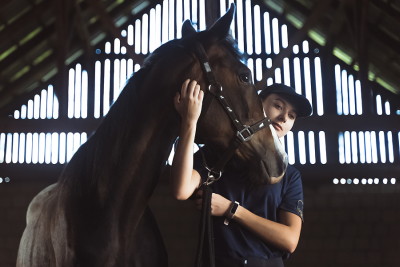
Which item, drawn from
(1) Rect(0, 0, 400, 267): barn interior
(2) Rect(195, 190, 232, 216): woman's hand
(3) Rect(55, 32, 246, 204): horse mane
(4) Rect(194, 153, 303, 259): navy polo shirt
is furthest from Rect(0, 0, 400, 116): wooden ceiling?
(2) Rect(195, 190, 232, 216): woman's hand

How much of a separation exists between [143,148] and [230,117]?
11.1 inches

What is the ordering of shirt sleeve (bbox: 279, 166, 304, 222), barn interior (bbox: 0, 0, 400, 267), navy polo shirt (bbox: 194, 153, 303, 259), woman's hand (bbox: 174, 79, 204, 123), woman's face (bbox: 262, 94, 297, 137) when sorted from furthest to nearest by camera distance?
barn interior (bbox: 0, 0, 400, 267) < woman's face (bbox: 262, 94, 297, 137) < shirt sleeve (bbox: 279, 166, 304, 222) < navy polo shirt (bbox: 194, 153, 303, 259) < woman's hand (bbox: 174, 79, 204, 123)

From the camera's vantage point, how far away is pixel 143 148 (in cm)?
159

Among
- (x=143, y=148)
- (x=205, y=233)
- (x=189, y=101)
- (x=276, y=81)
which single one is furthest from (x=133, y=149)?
(x=276, y=81)

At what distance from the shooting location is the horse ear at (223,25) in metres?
1.64

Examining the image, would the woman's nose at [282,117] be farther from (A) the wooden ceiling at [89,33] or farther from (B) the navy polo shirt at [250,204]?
(A) the wooden ceiling at [89,33]

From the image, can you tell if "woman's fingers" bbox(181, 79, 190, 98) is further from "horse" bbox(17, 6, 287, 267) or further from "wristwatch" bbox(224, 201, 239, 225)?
"wristwatch" bbox(224, 201, 239, 225)

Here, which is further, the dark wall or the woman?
the dark wall

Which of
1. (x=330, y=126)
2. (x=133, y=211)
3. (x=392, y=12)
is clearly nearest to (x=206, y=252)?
(x=133, y=211)

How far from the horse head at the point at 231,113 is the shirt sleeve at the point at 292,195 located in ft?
0.56

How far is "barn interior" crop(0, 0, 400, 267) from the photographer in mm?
6590

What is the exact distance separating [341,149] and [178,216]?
9.72 feet

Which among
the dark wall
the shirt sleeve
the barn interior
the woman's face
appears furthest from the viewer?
the dark wall

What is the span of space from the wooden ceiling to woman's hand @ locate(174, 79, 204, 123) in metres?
4.59
